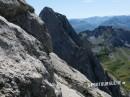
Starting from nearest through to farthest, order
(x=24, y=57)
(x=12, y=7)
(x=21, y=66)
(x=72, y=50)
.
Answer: (x=21, y=66) → (x=24, y=57) → (x=12, y=7) → (x=72, y=50)

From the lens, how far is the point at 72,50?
126 metres

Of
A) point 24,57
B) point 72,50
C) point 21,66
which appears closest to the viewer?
point 21,66

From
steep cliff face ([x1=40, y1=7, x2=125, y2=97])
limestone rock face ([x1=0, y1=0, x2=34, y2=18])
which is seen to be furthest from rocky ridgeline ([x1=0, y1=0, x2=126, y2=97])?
steep cliff face ([x1=40, y1=7, x2=125, y2=97])

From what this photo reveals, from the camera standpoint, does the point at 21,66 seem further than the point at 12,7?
No

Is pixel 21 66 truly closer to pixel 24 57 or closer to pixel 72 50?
pixel 24 57

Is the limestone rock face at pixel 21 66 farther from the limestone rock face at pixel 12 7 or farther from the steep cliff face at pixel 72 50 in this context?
the steep cliff face at pixel 72 50

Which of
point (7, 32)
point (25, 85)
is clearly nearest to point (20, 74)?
point (25, 85)

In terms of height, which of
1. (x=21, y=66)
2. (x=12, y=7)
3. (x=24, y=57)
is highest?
(x=12, y=7)

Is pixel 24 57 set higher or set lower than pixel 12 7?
lower

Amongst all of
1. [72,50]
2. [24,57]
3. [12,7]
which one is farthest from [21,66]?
[72,50]

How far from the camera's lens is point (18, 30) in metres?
24.6

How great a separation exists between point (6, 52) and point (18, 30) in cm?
376

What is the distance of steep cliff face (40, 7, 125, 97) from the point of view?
113m

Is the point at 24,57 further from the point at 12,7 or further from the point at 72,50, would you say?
the point at 72,50
